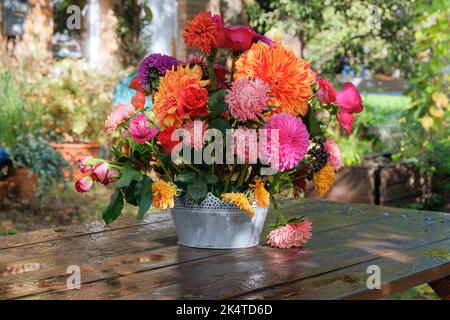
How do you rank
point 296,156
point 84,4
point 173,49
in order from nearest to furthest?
point 296,156, point 173,49, point 84,4

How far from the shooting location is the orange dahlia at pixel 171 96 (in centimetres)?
214

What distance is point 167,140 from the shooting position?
2164mm

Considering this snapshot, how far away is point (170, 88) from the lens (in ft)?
7.08

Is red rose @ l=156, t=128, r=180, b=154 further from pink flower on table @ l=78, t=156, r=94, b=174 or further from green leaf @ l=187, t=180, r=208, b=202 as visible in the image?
pink flower on table @ l=78, t=156, r=94, b=174

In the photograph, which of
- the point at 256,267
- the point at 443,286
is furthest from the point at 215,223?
the point at 443,286

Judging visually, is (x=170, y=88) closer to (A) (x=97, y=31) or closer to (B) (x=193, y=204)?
(B) (x=193, y=204)

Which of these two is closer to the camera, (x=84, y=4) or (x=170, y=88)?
(x=170, y=88)

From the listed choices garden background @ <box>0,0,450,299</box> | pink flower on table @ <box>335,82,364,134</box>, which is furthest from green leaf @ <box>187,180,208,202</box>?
garden background @ <box>0,0,450,299</box>

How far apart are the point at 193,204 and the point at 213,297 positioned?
1.68 ft

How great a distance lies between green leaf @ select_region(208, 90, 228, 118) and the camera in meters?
2.16

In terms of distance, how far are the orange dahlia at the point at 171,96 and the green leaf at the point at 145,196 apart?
0.15 m

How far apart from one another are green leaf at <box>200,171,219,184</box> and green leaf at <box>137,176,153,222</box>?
0.46 feet

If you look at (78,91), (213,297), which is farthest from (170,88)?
(78,91)
